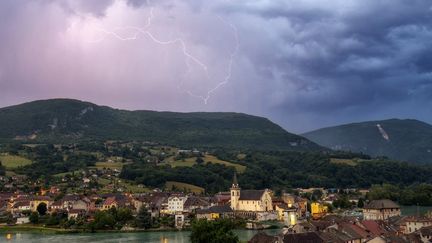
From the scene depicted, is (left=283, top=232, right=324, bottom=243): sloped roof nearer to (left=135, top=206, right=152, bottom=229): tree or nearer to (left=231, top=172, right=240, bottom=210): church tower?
(left=135, top=206, right=152, bottom=229): tree

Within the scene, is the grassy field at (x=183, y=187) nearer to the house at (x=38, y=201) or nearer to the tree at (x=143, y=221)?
the house at (x=38, y=201)

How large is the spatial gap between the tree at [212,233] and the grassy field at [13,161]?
91.3 meters

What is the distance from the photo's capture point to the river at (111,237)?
5759cm

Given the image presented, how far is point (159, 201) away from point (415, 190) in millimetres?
52271

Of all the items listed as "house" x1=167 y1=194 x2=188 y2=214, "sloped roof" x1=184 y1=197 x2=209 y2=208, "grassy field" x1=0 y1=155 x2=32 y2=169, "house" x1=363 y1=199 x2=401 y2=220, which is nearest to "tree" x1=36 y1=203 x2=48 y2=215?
"house" x1=167 y1=194 x2=188 y2=214

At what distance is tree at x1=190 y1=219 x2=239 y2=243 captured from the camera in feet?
130

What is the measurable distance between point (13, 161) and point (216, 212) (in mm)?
70266

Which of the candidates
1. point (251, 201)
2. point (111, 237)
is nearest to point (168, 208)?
point (251, 201)

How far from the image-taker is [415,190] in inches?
4348

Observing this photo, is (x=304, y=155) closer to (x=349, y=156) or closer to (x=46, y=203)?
(x=349, y=156)

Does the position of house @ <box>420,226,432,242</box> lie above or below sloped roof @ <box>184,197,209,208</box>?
below

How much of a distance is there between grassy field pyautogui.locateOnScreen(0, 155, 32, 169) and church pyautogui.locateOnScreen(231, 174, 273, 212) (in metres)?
58.7

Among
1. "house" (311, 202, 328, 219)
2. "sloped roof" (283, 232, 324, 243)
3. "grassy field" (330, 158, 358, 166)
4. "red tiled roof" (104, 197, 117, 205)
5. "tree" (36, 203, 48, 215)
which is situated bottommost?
"sloped roof" (283, 232, 324, 243)

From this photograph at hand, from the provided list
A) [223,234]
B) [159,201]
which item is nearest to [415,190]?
[159,201]
